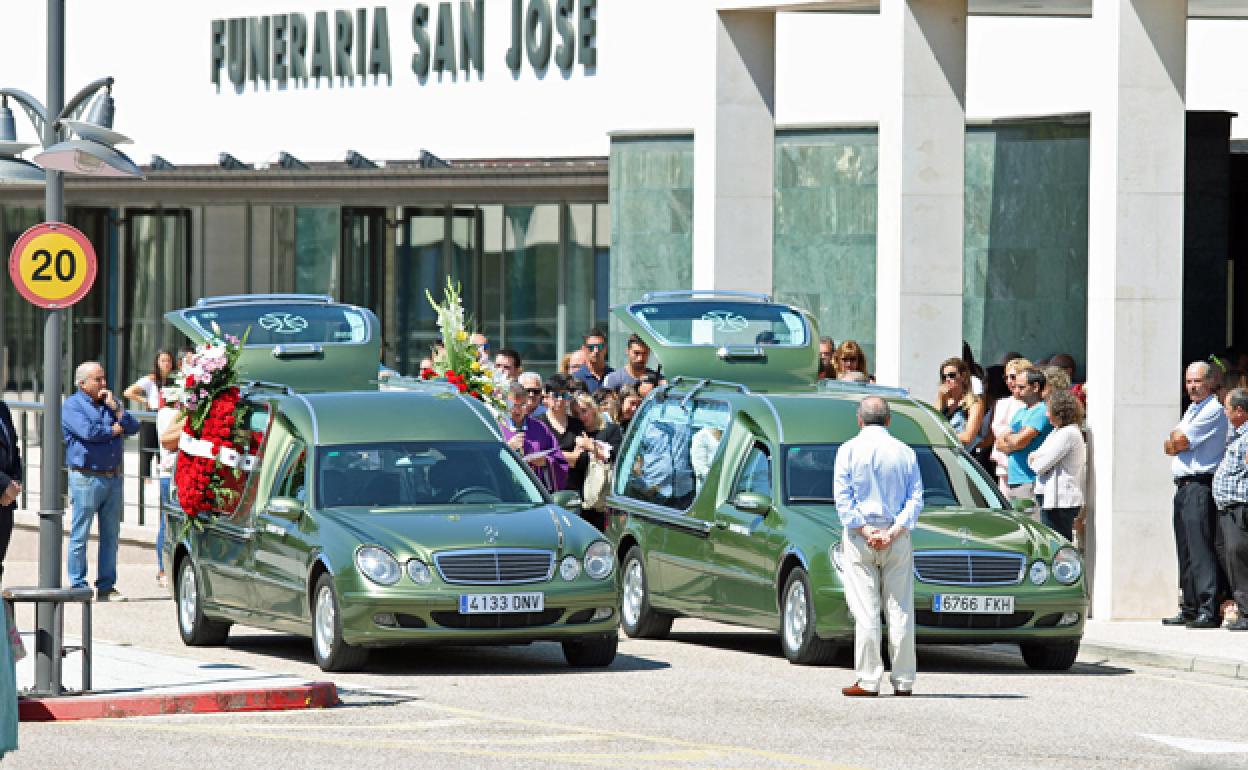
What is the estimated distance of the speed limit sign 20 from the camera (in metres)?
14.1

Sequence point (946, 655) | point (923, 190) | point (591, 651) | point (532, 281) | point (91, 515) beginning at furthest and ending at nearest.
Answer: point (532, 281), point (923, 190), point (91, 515), point (946, 655), point (591, 651)

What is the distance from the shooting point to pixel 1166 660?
17344mm

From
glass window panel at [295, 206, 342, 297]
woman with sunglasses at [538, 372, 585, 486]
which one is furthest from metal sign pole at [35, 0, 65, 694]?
glass window panel at [295, 206, 342, 297]

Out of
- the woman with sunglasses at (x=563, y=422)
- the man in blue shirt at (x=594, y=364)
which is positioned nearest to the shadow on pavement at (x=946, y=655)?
the woman with sunglasses at (x=563, y=422)

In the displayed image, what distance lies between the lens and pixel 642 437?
19.4 meters

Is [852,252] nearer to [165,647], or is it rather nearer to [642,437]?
[642,437]

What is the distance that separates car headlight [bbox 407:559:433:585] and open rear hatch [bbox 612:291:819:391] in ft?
13.4

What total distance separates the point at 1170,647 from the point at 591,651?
4188 mm

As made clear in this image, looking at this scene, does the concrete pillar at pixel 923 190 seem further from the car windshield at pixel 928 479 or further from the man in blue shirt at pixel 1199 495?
the car windshield at pixel 928 479

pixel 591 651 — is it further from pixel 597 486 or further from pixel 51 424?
pixel 597 486

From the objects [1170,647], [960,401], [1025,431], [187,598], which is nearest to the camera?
[1170,647]

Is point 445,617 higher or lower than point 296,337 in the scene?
lower

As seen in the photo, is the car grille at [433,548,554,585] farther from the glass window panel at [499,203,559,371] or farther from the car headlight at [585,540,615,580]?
the glass window panel at [499,203,559,371]

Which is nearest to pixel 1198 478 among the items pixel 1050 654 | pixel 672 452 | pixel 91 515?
pixel 1050 654
